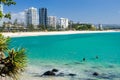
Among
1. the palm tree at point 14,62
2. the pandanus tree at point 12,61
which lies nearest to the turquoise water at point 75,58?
the pandanus tree at point 12,61

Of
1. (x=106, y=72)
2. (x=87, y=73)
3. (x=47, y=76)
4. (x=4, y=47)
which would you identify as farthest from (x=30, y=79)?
(x=4, y=47)

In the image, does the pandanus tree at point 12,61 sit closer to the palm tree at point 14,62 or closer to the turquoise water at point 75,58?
the palm tree at point 14,62

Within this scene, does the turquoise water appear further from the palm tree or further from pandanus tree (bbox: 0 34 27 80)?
the palm tree

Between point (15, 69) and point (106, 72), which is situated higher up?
point (15, 69)

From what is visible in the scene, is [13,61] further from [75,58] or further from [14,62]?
[75,58]

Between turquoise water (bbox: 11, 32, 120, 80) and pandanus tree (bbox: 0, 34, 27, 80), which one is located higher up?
pandanus tree (bbox: 0, 34, 27, 80)

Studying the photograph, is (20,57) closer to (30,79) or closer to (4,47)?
(4,47)

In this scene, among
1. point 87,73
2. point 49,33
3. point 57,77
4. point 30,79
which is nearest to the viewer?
point 30,79

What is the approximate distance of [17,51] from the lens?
7805 millimetres

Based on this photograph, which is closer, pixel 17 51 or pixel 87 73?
pixel 17 51

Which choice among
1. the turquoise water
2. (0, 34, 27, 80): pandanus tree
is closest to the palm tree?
(0, 34, 27, 80): pandanus tree

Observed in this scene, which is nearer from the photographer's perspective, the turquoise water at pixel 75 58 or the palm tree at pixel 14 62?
the palm tree at pixel 14 62

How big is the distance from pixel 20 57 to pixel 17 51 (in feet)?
→ 0.67

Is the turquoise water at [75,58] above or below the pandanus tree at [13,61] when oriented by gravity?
below
